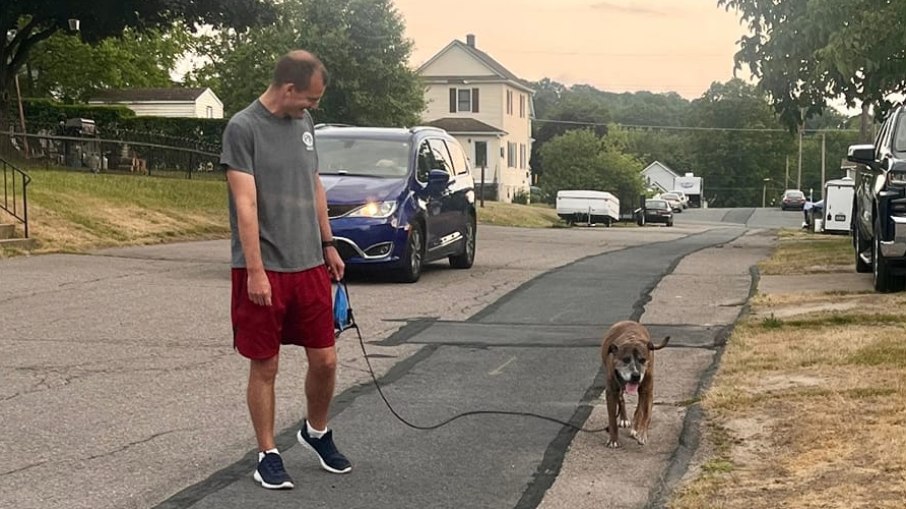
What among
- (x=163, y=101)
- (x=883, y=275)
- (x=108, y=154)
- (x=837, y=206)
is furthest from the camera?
(x=163, y=101)

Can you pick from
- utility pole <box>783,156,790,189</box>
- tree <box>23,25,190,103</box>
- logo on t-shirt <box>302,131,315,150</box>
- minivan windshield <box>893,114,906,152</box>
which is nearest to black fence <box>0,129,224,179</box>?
minivan windshield <box>893,114,906,152</box>

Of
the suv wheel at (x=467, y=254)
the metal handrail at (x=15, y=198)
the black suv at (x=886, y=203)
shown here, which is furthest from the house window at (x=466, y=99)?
the black suv at (x=886, y=203)

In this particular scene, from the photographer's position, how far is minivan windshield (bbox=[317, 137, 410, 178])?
578 inches

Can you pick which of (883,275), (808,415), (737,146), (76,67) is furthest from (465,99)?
(737,146)

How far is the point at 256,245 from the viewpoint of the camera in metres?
5.07

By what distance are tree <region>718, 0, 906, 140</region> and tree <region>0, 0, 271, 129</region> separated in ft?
45.2

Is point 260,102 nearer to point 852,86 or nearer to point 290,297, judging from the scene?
point 290,297

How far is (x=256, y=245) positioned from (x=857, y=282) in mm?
10052

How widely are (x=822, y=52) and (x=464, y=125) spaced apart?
51.5 meters

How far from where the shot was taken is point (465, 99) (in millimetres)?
71312

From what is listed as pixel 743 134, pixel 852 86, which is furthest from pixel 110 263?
pixel 743 134

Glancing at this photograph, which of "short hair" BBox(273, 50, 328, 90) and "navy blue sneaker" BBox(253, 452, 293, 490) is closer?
"short hair" BBox(273, 50, 328, 90)

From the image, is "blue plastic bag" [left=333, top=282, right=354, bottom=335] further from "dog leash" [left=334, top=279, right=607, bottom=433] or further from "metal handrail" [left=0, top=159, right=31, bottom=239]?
"metal handrail" [left=0, top=159, right=31, bottom=239]

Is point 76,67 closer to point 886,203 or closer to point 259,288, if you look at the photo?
point 886,203
